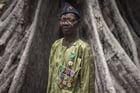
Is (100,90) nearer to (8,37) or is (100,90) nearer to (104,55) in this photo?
(104,55)

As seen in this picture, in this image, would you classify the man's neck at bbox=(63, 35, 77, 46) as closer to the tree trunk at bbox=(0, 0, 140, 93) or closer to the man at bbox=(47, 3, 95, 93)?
the man at bbox=(47, 3, 95, 93)

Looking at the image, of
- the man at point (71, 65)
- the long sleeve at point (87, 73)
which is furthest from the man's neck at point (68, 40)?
the long sleeve at point (87, 73)

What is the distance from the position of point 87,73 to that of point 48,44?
1743 mm

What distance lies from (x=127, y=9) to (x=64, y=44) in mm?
3097

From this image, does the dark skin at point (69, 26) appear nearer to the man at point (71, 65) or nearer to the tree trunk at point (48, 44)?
the man at point (71, 65)

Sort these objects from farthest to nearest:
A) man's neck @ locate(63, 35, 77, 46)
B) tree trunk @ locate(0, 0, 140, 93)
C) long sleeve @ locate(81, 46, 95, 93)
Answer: tree trunk @ locate(0, 0, 140, 93)
man's neck @ locate(63, 35, 77, 46)
long sleeve @ locate(81, 46, 95, 93)

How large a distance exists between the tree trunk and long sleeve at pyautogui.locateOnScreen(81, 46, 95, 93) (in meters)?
0.72

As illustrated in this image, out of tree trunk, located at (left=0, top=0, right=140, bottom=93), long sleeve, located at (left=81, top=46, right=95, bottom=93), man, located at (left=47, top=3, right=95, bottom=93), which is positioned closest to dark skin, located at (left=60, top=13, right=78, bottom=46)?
man, located at (left=47, top=3, right=95, bottom=93)

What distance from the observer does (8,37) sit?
4344 millimetres

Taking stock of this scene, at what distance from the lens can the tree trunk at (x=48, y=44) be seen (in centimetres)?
383

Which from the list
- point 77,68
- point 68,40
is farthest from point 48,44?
point 77,68

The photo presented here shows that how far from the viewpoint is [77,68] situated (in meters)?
2.93

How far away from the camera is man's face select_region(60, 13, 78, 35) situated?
2957 mm

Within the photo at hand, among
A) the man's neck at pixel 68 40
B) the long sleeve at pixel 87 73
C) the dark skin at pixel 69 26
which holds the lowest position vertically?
the long sleeve at pixel 87 73
